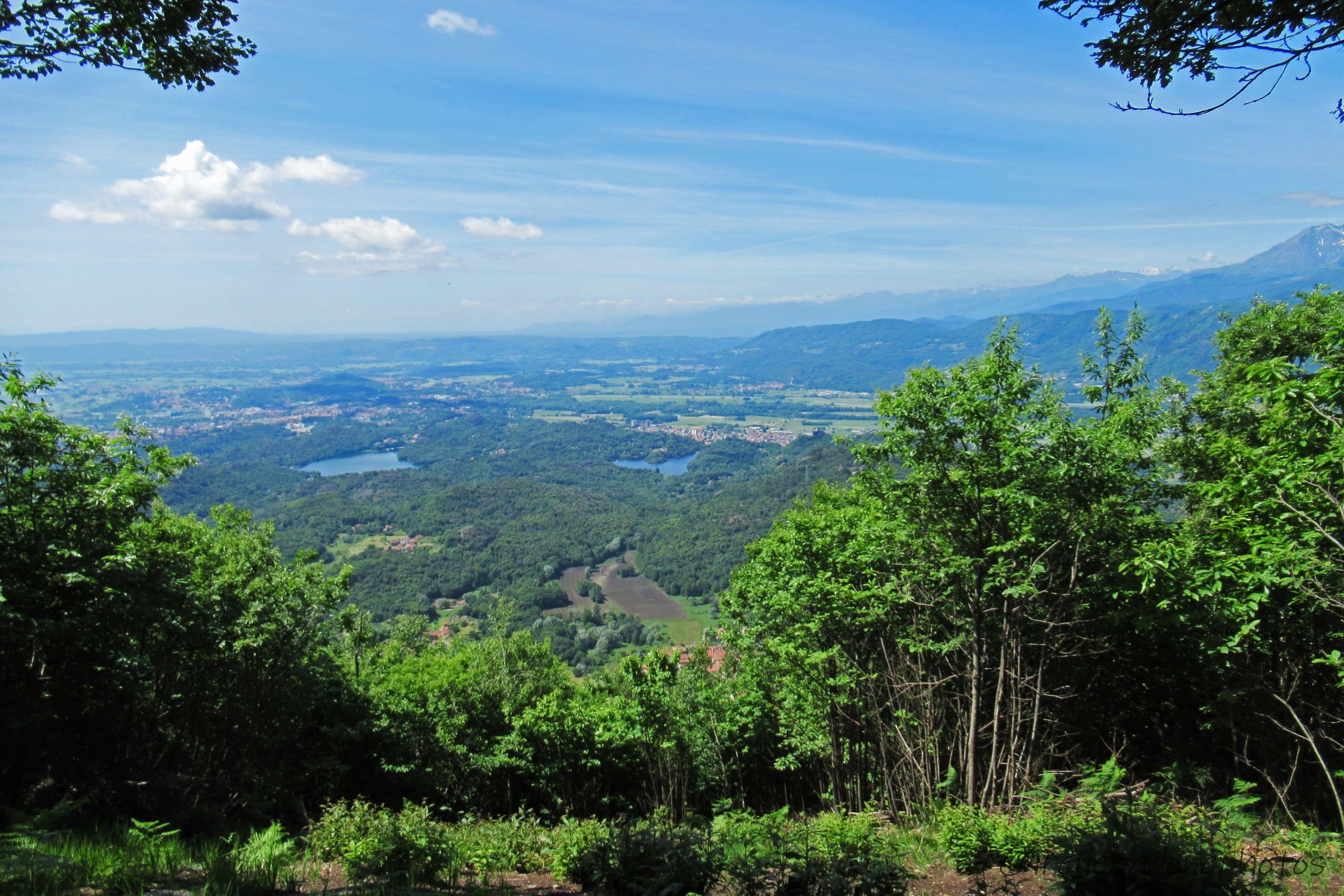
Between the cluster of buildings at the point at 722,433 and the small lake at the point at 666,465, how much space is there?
1148 centimetres

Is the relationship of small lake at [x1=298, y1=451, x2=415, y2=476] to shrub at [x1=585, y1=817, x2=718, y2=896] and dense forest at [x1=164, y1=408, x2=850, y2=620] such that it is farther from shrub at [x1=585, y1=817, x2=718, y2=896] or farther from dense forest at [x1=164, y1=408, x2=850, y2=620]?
shrub at [x1=585, y1=817, x2=718, y2=896]

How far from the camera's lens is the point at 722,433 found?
182 meters

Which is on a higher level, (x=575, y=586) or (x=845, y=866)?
(x=845, y=866)

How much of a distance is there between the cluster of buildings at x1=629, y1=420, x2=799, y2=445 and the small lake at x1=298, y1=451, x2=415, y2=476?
64415mm

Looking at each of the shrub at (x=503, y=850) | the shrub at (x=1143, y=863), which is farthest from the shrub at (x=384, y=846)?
the shrub at (x=1143, y=863)

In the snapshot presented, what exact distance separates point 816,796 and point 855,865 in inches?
412

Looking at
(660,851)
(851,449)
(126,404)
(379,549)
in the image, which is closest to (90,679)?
(660,851)

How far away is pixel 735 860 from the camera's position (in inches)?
191

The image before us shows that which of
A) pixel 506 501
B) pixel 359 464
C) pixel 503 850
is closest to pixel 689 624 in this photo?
pixel 506 501

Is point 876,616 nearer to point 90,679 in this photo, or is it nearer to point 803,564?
point 803,564

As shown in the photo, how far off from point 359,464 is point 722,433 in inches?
3639

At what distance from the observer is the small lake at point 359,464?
5684 inches

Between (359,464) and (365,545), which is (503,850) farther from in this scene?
(359,464)

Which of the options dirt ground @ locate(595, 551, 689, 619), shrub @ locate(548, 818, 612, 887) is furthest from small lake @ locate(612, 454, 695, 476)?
shrub @ locate(548, 818, 612, 887)
